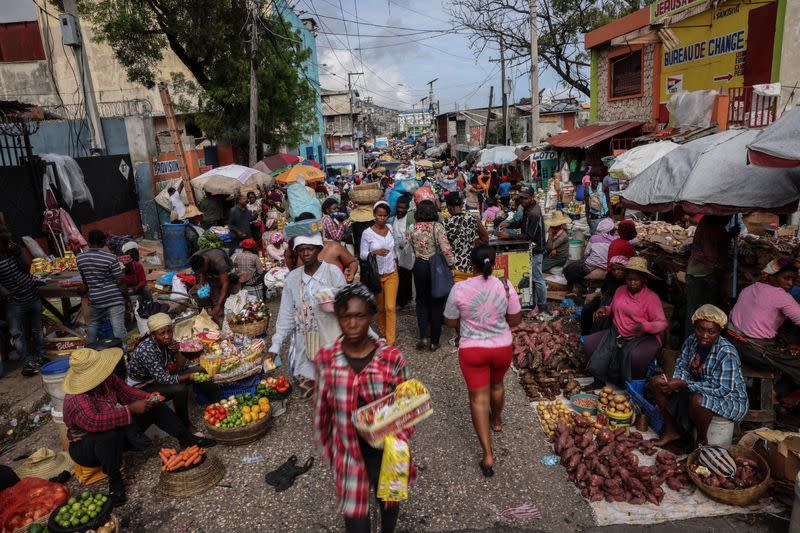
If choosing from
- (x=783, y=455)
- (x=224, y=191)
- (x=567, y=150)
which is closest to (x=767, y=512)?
(x=783, y=455)

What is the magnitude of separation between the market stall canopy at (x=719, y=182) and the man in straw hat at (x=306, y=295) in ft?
11.8

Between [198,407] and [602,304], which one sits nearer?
Result: [198,407]

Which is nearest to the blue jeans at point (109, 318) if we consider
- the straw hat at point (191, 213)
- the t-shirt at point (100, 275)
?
the t-shirt at point (100, 275)

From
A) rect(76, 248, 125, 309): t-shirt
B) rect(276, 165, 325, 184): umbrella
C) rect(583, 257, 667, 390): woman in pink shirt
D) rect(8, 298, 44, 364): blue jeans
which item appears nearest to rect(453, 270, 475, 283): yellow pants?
rect(583, 257, 667, 390): woman in pink shirt

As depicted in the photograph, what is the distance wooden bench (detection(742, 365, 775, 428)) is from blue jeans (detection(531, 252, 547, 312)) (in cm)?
357

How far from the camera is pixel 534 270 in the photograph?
26.5ft

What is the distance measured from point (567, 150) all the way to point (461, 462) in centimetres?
1643

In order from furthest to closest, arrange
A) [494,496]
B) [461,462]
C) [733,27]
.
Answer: [733,27], [461,462], [494,496]

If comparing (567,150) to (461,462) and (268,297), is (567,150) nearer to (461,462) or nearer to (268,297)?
(268,297)

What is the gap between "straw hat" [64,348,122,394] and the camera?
13.8ft

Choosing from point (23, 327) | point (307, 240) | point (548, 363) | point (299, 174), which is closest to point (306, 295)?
point (307, 240)

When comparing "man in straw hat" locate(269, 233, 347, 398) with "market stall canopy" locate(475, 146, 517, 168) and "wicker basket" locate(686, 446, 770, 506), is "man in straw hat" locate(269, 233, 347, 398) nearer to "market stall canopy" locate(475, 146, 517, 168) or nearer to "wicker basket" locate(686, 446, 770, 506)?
"wicker basket" locate(686, 446, 770, 506)

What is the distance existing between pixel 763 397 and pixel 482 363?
8.91 ft

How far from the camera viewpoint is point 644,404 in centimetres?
499
